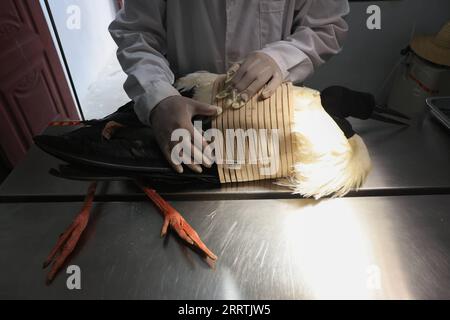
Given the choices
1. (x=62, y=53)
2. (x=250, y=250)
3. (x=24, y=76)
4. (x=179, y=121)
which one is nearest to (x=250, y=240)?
(x=250, y=250)

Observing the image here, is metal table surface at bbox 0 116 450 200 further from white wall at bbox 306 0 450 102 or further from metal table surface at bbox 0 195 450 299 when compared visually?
white wall at bbox 306 0 450 102

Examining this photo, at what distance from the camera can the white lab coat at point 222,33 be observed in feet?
2.52

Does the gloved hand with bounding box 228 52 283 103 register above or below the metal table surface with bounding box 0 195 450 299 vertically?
above

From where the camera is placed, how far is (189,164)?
0.66 m

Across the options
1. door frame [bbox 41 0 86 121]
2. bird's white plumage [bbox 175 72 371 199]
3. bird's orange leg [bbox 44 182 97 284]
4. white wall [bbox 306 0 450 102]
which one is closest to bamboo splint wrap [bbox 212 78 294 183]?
bird's white plumage [bbox 175 72 371 199]

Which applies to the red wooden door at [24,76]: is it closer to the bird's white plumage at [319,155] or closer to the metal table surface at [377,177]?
the metal table surface at [377,177]

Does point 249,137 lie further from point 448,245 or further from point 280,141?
point 448,245

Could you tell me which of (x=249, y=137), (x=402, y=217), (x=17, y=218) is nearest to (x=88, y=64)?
(x=17, y=218)

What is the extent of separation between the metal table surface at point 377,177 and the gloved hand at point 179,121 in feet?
0.29

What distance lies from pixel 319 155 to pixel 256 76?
0.23 meters

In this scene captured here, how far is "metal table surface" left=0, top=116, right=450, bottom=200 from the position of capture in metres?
0.70

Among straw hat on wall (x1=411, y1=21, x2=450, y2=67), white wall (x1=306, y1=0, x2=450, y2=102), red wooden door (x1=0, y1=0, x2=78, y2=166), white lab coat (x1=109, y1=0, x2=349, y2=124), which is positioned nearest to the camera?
white lab coat (x1=109, y1=0, x2=349, y2=124)

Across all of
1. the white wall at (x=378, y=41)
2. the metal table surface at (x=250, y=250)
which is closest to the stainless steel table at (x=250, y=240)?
the metal table surface at (x=250, y=250)

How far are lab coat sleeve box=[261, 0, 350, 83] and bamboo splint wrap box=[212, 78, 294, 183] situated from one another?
0.15 m
